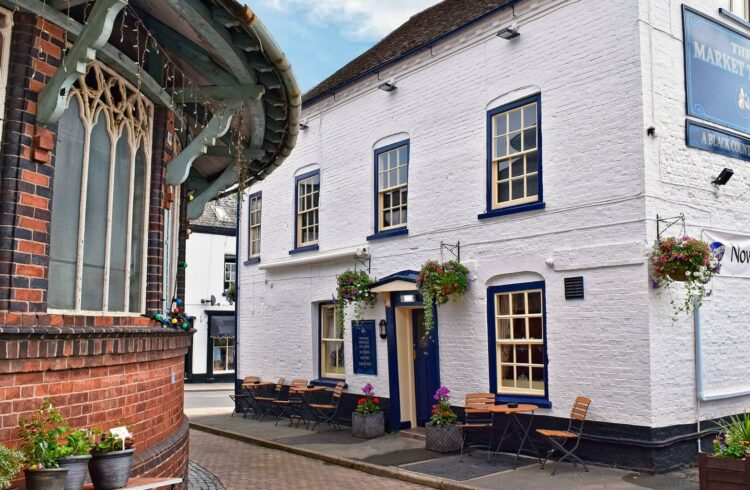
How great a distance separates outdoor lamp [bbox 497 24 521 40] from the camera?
11.4 metres

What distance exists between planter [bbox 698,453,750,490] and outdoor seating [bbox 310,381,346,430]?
28.2 feet

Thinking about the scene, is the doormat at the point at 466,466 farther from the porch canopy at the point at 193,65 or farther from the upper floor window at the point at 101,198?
the upper floor window at the point at 101,198

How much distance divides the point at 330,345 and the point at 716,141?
8864 mm

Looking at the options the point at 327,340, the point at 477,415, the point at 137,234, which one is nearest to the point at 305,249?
the point at 327,340

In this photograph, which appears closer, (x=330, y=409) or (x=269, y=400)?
(x=330, y=409)

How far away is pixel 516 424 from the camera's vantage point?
10867 mm

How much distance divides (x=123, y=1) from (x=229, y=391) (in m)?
22.9

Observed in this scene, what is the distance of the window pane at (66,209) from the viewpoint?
16.6 ft

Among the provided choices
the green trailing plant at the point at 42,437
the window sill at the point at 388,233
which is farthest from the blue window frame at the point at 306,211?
the green trailing plant at the point at 42,437

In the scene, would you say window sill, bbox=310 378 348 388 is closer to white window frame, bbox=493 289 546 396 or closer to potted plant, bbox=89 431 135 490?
white window frame, bbox=493 289 546 396

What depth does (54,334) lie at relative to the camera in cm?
453

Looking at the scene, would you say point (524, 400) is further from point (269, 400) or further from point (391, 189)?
point (269, 400)

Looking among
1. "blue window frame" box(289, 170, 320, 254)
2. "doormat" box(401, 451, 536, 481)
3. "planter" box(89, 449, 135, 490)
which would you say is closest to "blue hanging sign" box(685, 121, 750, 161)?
"doormat" box(401, 451, 536, 481)

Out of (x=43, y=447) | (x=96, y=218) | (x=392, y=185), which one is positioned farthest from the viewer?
(x=392, y=185)
